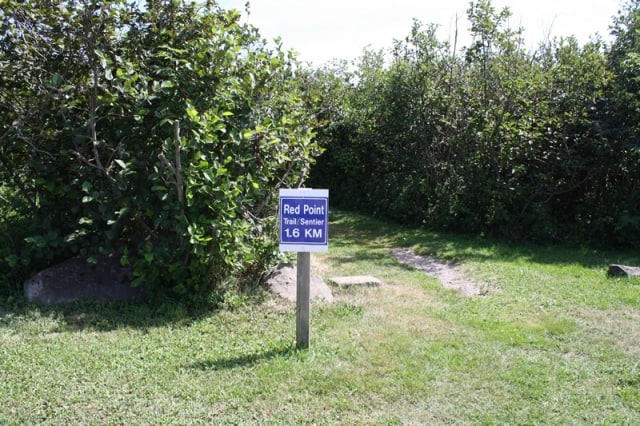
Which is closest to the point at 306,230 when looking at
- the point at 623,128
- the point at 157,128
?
the point at 157,128

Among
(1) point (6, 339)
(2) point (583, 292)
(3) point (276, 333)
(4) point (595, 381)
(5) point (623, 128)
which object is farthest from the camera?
(5) point (623, 128)

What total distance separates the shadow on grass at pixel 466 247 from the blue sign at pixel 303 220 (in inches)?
185

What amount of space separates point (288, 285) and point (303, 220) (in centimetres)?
206

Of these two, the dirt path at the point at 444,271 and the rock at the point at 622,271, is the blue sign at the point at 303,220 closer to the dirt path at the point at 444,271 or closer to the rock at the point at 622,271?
the dirt path at the point at 444,271

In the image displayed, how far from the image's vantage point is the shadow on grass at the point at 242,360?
416cm

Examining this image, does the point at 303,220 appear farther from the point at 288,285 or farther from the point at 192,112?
the point at 288,285

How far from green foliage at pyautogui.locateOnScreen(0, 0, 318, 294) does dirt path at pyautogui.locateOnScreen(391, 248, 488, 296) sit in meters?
2.78

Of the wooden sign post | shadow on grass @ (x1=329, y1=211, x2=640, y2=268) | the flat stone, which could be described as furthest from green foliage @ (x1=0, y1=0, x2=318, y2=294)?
shadow on grass @ (x1=329, y1=211, x2=640, y2=268)

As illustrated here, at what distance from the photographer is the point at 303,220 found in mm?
4285

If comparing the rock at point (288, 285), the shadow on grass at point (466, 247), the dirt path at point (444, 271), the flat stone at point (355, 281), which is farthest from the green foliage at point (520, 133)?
the rock at point (288, 285)

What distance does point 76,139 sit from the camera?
5293 millimetres

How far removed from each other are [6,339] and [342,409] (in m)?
3.03

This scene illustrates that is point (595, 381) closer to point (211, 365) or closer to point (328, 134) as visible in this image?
point (211, 365)

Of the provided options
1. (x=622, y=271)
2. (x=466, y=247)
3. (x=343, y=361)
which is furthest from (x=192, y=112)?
(x=466, y=247)
